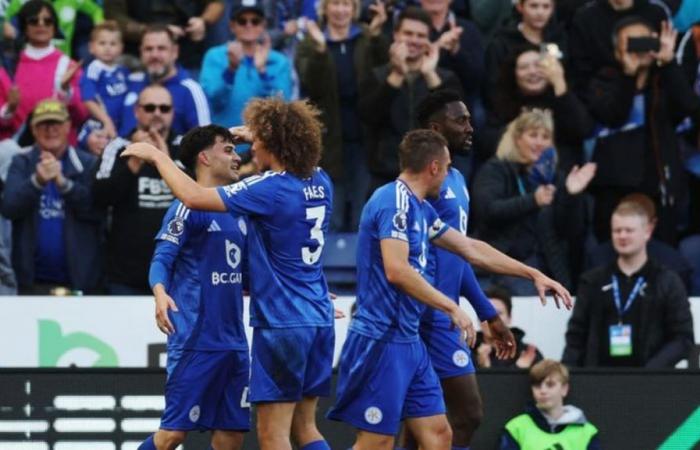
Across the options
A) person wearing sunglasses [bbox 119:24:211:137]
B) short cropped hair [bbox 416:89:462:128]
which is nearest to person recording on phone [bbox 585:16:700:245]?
person wearing sunglasses [bbox 119:24:211:137]

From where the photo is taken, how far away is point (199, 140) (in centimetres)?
1030

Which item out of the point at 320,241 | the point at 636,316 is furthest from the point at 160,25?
the point at 320,241

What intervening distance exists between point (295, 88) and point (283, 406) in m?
5.82

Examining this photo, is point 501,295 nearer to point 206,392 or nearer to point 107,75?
point 206,392

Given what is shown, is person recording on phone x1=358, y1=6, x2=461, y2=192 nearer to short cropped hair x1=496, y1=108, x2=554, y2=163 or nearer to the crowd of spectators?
the crowd of spectators

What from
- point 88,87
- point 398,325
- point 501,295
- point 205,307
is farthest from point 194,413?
point 88,87

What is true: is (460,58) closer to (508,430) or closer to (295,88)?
(295,88)

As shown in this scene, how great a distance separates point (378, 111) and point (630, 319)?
2769mm

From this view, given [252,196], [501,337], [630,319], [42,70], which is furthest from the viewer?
[42,70]

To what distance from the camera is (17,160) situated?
14.5 meters

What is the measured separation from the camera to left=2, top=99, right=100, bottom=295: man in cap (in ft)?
47.0

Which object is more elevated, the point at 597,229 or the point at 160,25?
the point at 160,25

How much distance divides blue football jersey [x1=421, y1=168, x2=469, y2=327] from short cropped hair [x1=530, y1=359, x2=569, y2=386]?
4.79ft

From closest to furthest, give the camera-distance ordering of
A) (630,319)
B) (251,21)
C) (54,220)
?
(630,319) < (54,220) < (251,21)
